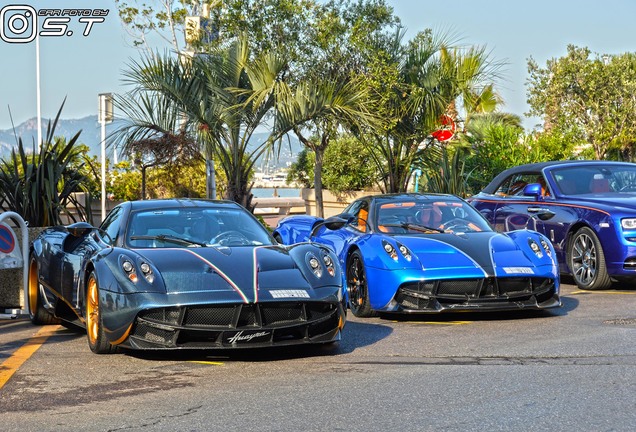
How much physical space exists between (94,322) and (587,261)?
6.51 meters

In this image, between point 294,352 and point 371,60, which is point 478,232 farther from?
point 371,60

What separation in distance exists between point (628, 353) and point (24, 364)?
429 centimetres

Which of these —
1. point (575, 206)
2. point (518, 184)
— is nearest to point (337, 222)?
point (575, 206)

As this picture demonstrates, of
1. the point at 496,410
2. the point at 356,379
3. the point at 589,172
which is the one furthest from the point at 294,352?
the point at 589,172

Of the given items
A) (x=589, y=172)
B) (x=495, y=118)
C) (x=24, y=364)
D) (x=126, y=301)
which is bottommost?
(x=24, y=364)

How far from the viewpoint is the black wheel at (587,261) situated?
11742 millimetres

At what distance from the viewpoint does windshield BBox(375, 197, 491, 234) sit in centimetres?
1059

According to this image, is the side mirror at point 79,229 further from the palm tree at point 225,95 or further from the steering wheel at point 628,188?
the palm tree at point 225,95

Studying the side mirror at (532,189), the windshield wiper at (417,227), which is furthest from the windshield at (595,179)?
the windshield wiper at (417,227)

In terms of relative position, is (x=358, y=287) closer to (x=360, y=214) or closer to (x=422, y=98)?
(x=360, y=214)

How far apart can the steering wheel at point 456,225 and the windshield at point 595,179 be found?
2585 millimetres

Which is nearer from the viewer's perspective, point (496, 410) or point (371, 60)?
point (496, 410)

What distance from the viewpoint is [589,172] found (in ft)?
43.0

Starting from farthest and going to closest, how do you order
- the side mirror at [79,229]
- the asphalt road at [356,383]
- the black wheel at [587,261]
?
the black wheel at [587,261] → the side mirror at [79,229] → the asphalt road at [356,383]
